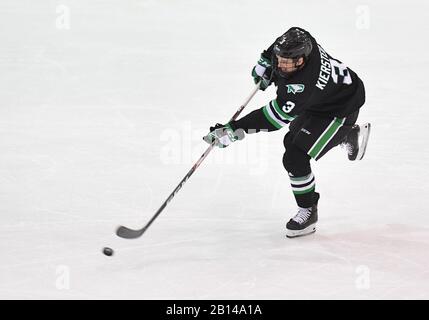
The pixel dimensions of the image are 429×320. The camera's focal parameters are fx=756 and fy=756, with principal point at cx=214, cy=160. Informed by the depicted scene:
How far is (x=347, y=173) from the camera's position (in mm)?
4633

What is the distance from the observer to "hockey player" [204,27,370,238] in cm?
356

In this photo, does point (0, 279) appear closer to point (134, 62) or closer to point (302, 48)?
point (302, 48)

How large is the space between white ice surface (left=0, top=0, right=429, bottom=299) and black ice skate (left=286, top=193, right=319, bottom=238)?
0.07 m

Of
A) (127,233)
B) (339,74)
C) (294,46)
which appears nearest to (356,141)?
(339,74)

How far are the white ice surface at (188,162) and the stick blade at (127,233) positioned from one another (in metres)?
0.10

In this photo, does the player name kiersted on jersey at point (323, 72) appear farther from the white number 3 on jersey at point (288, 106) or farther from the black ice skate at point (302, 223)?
the black ice skate at point (302, 223)

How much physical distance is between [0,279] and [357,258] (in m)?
1.65

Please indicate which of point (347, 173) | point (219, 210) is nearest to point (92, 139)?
point (219, 210)

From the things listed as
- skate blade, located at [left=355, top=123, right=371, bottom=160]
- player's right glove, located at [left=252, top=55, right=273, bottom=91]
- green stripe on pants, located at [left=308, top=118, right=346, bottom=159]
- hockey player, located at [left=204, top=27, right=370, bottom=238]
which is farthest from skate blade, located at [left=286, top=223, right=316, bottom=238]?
player's right glove, located at [left=252, top=55, right=273, bottom=91]

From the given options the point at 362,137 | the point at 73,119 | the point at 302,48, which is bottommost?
the point at 73,119

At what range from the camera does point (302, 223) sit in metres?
3.86

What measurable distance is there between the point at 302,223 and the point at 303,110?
577 millimetres

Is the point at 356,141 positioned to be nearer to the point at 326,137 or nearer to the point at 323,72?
the point at 326,137
